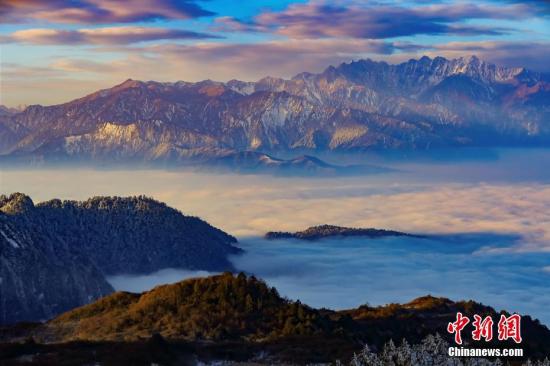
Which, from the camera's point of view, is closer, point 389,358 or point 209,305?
point 389,358

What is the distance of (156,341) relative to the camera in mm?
112562

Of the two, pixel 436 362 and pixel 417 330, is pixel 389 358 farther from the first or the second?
pixel 417 330

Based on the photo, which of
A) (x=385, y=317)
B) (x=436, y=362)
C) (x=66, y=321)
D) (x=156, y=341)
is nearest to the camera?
(x=436, y=362)

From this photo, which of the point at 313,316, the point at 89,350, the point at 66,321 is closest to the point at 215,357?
the point at 89,350

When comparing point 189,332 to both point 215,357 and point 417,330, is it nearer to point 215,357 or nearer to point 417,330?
point 215,357

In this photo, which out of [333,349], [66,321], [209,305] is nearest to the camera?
[333,349]

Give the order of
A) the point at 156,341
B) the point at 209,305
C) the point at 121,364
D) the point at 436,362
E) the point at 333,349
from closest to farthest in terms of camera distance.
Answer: the point at 436,362 < the point at 121,364 < the point at 156,341 < the point at 333,349 < the point at 209,305

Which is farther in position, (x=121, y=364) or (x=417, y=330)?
(x=417, y=330)

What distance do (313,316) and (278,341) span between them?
16.9 meters

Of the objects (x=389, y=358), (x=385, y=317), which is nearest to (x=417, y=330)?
(x=385, y=317)

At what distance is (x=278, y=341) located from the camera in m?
132

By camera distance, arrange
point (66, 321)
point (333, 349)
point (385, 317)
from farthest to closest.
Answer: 1. point (385, 317)
2. point (66, 321)
3. point (333, 349)

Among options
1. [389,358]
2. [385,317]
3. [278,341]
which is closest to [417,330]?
[385,317]

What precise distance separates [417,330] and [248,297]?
4207 centimetres
